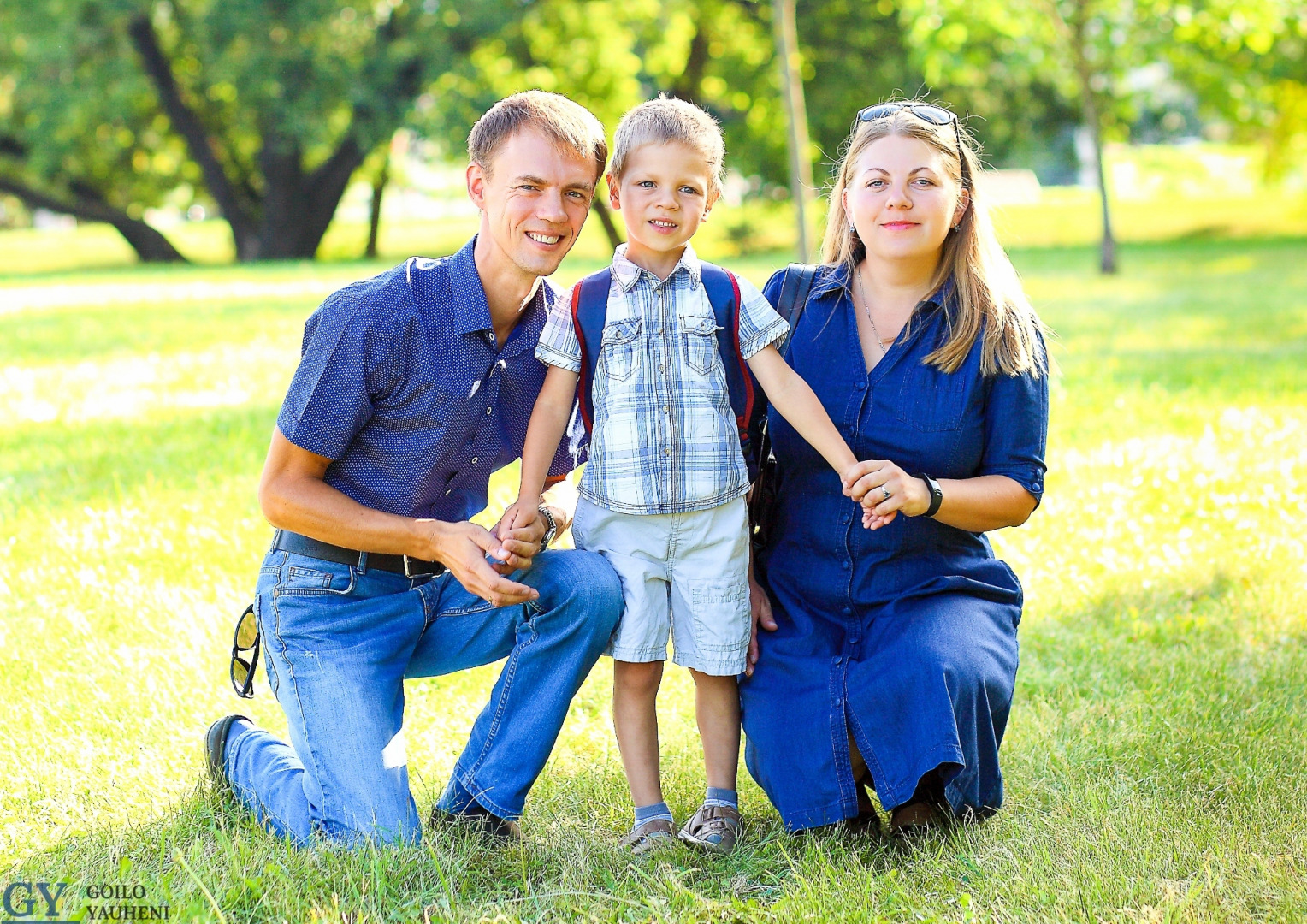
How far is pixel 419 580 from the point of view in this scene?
3266 mm

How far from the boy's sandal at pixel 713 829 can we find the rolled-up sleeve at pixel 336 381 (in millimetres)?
1268

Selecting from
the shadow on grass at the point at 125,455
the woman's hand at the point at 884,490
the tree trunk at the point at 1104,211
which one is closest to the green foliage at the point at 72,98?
the tree trunk at the point at 1104,211

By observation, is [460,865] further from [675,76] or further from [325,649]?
[675,76]

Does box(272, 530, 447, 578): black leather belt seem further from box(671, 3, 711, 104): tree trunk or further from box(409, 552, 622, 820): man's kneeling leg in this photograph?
box(671, 3, 711, 104): tree trunk

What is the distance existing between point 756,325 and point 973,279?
59 cm

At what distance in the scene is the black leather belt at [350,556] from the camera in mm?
3164

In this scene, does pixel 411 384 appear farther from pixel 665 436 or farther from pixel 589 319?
pixel 665 436

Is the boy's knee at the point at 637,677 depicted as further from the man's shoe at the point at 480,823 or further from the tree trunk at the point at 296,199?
the tree trunk at the point at 296,199

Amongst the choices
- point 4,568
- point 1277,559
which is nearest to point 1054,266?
point 1277,559

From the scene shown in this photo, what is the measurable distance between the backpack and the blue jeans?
1.58 ft

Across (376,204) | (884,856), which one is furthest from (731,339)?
(376,204)

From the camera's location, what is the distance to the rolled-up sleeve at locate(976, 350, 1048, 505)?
3129mm

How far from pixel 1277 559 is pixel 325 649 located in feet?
12.7

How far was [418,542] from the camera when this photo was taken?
3070 millimetres
